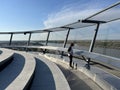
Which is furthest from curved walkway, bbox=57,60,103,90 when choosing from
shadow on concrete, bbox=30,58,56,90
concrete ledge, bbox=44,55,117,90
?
shadow on concrete, bbox=30,58,56,90

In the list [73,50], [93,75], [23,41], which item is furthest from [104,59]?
[23,41]

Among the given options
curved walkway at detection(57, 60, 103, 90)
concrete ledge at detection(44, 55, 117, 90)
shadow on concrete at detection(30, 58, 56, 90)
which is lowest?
curved walkway at detection(57, 60, 103, 90)

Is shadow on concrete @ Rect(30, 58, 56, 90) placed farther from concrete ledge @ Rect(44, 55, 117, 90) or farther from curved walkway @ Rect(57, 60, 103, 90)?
concrete ledge @ Rect(44, 55, 117, 90)

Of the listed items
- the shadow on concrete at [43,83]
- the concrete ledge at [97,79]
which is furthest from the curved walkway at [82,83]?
the shadow on concrete at [43,83]

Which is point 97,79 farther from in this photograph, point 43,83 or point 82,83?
point 43,83

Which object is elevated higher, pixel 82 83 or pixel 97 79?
pixel 97 79

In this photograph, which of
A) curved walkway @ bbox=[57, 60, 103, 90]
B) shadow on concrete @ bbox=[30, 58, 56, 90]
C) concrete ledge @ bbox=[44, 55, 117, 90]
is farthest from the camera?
curved walkway @ bbox=[57, 60, 103, 90]

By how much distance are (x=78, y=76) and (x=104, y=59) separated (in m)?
1.48

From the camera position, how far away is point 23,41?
23.3m

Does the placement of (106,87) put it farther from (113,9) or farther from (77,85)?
(113,9)

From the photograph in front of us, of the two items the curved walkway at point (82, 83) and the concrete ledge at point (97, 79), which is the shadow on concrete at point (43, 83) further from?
the concrete ledge at point (97, 79)

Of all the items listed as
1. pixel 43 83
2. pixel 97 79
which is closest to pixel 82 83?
pixel 97 79

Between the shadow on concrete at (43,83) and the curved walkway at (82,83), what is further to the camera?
the curved walkway at (82,83)

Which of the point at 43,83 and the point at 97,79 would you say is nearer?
the point at 43,83
